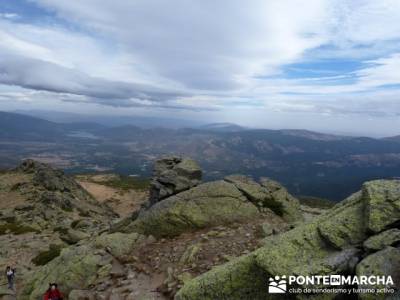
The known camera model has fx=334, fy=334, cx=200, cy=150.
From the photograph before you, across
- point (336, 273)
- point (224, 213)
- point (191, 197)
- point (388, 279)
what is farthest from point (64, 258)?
point (388, 279)

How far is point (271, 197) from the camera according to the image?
1334 inches

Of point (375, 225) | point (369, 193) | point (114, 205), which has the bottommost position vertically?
point (114, 205)

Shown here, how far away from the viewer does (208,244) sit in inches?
989

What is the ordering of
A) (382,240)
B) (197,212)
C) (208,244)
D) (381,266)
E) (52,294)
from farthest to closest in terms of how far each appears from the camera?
(197,212) → (208,244) → (52,294) → (382,240) → (381,266)

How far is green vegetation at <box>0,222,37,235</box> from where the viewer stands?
50.8 meters

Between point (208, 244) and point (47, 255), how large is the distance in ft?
78.1

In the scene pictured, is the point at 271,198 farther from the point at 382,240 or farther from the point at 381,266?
the point at 381,266

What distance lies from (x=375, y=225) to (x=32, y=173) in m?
80.9

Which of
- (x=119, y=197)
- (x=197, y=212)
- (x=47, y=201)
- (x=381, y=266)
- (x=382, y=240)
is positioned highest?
(x=382, y=240)

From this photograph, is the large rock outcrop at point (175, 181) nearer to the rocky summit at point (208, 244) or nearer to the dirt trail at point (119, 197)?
the rocky summit at point (208, 244)

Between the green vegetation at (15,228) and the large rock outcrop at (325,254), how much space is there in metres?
42.6

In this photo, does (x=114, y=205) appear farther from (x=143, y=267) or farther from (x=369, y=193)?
(x=369, y=193)

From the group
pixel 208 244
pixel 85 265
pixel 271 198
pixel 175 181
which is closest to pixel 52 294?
pixel 85 265

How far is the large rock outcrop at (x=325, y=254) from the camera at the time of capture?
13.0 m
